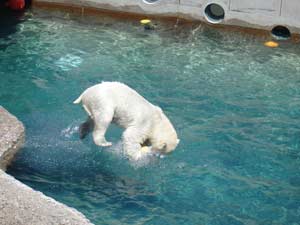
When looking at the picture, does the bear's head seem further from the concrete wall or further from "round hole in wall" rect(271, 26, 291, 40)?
the concrete wall

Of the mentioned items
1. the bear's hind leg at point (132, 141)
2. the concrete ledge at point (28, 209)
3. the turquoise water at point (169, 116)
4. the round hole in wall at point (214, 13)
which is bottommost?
the turquoise water at point (169, 116)

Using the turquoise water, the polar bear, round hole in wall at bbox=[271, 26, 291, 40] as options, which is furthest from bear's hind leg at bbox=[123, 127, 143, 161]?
round hole in wall at bbox=[271, 26, 291, 40]

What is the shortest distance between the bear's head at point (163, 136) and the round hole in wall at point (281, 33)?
6.43 m

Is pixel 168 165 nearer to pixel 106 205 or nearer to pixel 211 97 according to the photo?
pixel 106 205

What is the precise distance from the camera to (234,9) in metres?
14.4

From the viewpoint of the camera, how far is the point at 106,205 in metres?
8.01

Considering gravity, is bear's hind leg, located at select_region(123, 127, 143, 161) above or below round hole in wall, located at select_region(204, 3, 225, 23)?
below

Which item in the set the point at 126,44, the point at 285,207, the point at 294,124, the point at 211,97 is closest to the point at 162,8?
the point at 126,44

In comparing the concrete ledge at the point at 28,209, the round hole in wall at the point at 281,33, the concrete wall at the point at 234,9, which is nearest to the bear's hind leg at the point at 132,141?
the concrete ledge at the point at 28,209

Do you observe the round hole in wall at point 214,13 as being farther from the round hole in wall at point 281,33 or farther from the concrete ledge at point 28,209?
the concrete ledge at point 28,209

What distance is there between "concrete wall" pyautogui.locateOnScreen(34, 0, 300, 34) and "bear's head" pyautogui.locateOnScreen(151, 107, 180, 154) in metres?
6.64

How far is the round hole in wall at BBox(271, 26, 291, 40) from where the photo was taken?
14008 millimetres

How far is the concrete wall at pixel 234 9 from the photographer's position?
554 inches

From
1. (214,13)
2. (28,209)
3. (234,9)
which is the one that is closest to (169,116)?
(28,209)
